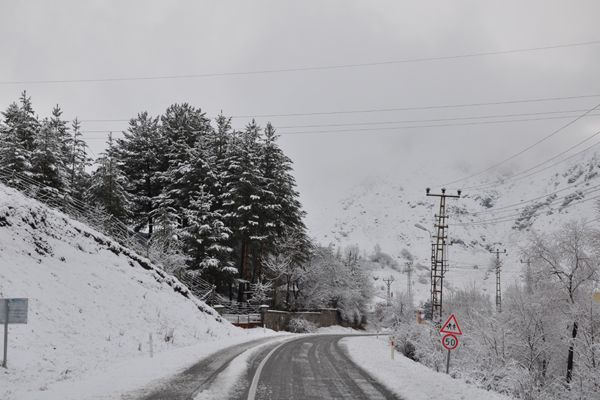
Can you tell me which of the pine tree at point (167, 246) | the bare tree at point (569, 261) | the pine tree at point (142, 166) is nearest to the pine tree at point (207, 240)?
the pine tree at point (167, 246)

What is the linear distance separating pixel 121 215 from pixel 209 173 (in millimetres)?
8719

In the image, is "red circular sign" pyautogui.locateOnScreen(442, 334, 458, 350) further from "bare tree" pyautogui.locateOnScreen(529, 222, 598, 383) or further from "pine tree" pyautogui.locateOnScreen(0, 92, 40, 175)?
"pine tree" pyautogui.locateOnScreen(0, 92, 40, 175)

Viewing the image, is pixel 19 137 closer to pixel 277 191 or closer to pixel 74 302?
pixel 277 191

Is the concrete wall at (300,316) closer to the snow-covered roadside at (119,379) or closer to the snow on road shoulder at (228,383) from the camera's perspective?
the snow-covered roadside at (119,379)

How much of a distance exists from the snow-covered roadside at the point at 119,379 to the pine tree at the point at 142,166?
3324cm

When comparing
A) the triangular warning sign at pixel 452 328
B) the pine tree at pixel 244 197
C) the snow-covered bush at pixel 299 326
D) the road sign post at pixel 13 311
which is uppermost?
the pine tree at pixel 244 197

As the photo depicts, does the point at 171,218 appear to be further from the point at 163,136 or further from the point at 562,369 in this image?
the point at 562,369

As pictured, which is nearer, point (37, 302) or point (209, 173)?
point (37, 302)

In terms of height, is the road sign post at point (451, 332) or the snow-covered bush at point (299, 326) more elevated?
the road sign post at point (451, 332)

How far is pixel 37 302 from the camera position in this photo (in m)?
13.4

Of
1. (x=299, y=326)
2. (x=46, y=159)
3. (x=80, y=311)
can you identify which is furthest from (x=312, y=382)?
(x=299, y=326)

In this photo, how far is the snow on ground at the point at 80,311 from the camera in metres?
10.6

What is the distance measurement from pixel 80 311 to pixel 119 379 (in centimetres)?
571

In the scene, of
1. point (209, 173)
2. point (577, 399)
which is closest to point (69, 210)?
point (209, 173)
